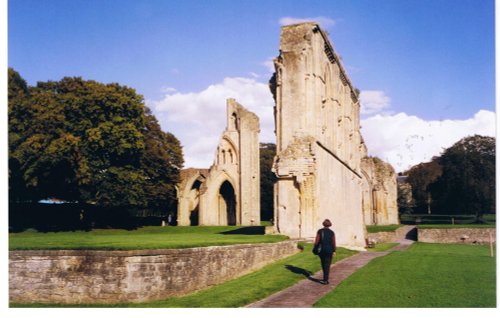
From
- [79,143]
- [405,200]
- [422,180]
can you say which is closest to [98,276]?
[79,143]

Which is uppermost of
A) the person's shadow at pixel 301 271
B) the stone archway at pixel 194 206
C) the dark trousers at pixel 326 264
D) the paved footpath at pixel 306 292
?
the stone archway at pixel 194 206

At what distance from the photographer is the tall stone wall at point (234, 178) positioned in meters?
40.6

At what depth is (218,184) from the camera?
41500mm

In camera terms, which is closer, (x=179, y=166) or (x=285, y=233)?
(x=285, y=233)

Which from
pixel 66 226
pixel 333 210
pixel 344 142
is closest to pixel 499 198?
pixel 333 210

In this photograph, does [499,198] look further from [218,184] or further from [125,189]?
[218,184]

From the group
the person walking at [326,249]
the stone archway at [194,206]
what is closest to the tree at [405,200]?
the stone archway at [194,206]

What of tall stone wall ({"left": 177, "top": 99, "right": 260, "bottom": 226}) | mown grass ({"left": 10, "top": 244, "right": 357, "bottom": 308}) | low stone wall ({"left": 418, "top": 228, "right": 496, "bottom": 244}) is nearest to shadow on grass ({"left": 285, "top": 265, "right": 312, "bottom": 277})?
mown grass ({"left": 10, "top": 244, "right": 357, "bottom": 308})

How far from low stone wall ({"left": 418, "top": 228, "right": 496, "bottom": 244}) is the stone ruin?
459 cm

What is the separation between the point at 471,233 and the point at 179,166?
21754mm

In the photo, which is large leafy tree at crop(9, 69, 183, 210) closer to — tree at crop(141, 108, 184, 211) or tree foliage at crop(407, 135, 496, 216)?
tree at crop(141, 108, 184, 211)

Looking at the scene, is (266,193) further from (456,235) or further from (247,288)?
(247,288)

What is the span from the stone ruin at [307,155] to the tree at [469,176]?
9.17 meters

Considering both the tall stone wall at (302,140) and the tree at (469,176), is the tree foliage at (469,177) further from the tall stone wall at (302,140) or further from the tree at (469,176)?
the tall stone wall at (302,140)
